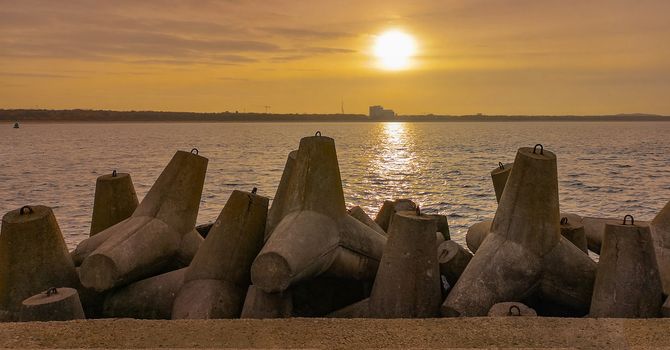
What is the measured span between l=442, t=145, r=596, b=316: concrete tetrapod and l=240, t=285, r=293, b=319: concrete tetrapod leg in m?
1.55

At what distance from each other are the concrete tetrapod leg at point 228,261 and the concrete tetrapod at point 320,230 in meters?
0.26

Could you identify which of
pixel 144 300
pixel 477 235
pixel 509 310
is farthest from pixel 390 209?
pixel 144 300

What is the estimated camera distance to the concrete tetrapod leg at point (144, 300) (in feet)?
17.4

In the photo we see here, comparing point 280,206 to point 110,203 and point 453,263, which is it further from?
point 110,203

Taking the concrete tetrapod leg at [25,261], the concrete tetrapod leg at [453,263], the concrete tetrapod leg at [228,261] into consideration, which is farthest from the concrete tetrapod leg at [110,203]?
the concrete tetrapod leg at [453,263]

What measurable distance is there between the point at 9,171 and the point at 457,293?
32.3 meters

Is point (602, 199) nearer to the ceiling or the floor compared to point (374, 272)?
nearer to the floor

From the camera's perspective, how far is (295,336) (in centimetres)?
389

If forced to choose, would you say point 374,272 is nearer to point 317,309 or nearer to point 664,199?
point 317,309

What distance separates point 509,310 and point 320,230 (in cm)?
177

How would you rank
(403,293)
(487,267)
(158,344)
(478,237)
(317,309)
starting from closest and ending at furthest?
(158,344) < (403,293) < (487,267) < (317,309) < (478,237)

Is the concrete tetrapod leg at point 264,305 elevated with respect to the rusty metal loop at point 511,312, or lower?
lower

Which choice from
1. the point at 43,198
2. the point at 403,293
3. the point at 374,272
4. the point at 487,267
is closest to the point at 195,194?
the point at 374,272

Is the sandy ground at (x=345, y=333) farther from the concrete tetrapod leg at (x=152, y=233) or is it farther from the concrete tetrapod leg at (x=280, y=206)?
the concrete tetrapod leg at (x=280, y=206)
